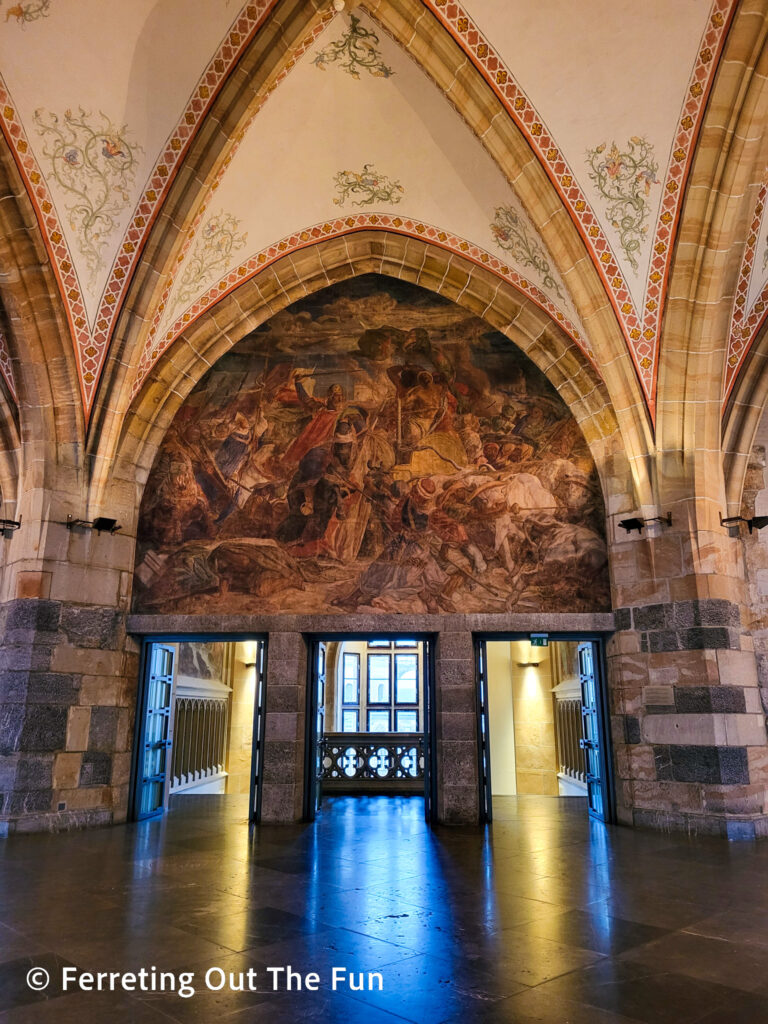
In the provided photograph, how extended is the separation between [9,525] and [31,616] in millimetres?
1128

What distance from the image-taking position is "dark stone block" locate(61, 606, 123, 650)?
7.62 meters

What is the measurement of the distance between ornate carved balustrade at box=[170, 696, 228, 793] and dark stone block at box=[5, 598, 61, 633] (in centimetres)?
320

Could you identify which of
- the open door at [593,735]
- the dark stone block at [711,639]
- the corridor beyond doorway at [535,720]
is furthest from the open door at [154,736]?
the dark stone block at [711,639]

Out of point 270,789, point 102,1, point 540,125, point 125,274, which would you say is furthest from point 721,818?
point 102,1

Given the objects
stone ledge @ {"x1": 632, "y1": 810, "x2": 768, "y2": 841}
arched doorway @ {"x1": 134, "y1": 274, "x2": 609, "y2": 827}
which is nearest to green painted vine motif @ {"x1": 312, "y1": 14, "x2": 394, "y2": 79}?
arched doorway @ {"x1": 134, "y1": 274, "x2": 609, "y2": 827}

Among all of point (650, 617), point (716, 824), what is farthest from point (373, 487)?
point (716, 824)

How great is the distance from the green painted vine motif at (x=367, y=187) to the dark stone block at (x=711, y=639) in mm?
5564

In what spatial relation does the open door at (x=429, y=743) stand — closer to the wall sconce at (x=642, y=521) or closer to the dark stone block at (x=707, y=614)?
the wall sconce at (x=642, y=521)

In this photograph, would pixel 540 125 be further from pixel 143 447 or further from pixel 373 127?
pixel 143 447

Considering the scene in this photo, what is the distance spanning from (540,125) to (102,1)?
3903 mm

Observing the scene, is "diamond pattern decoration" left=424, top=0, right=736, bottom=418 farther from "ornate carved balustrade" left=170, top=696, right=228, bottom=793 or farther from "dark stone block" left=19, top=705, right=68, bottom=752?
"ornate carved balustrade" left=170, top=696, right=228, bottom=793

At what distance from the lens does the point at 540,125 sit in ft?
23.1

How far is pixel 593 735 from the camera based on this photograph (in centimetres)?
824

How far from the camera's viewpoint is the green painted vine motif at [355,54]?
6969 millimetres
